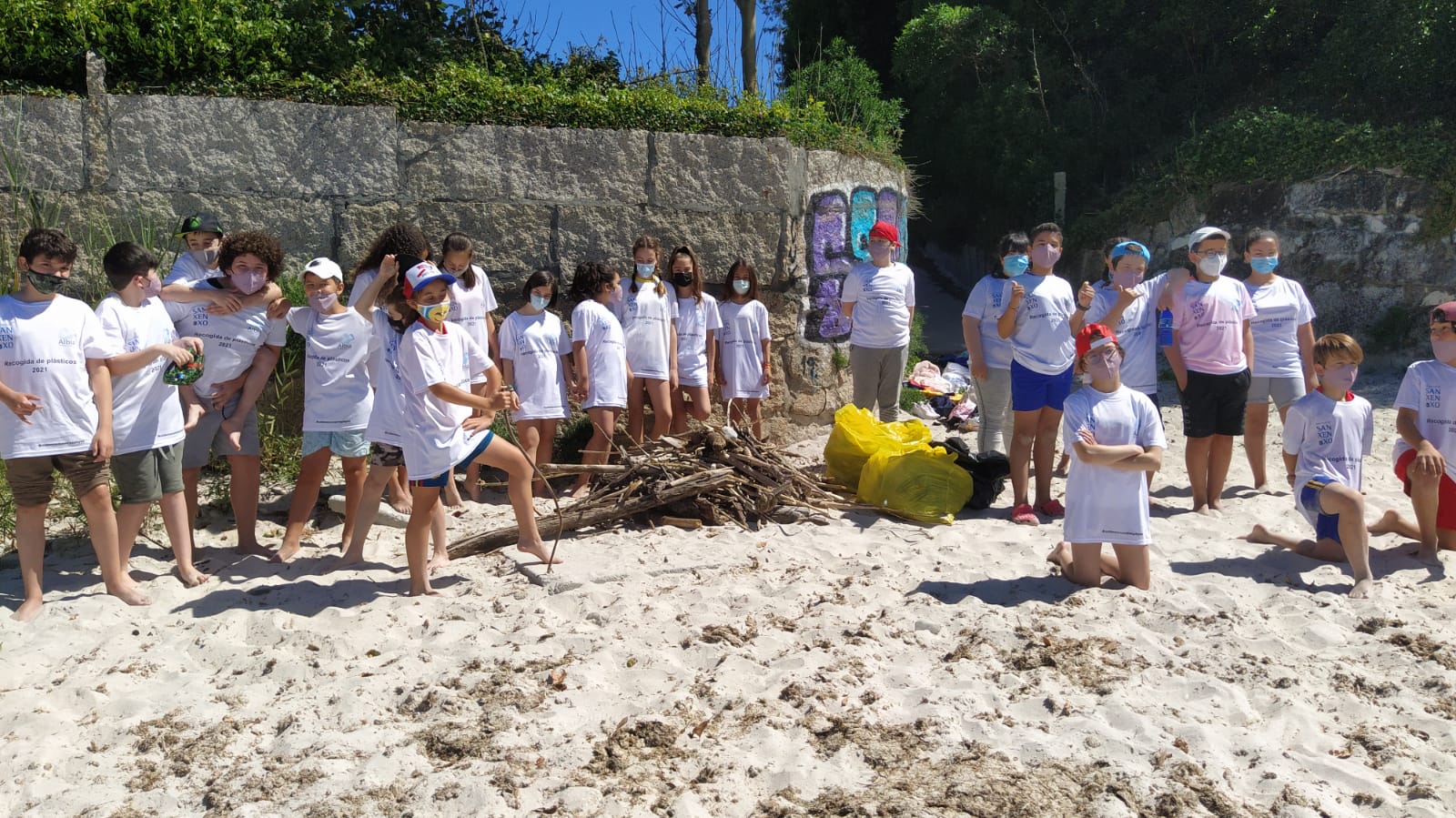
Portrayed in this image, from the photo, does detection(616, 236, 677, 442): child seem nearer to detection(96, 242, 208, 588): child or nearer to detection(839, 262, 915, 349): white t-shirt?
detection(839, 262, 915, 349): white t-shirt

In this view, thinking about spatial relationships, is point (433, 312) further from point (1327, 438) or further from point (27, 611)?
point (1327, 438)

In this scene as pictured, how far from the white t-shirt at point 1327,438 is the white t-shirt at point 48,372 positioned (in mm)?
5256

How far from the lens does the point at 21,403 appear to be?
4336 mm

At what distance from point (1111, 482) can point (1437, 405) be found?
1.79 m

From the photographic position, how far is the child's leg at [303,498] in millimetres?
5387

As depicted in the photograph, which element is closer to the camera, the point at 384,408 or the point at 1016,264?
the point at 384,408

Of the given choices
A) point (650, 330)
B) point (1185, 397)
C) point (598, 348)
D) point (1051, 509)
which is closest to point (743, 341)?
point (650, 330)

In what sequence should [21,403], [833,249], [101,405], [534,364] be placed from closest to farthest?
1. [21,403]
2. [101,405]
3. [534,364]
4. [833,249]

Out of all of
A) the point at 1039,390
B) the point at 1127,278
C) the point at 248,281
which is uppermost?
the point at 248,281

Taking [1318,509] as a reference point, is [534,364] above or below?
above

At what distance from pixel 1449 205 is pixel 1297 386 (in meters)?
6.02

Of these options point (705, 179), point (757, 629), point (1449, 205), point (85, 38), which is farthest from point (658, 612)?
point (1449, 205)

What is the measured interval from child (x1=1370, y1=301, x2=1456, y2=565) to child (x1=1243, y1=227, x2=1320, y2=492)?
3.98 feet

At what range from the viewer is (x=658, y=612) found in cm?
459
